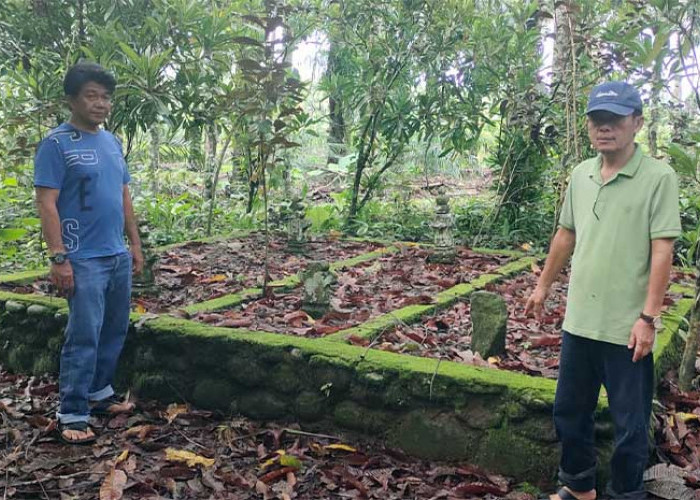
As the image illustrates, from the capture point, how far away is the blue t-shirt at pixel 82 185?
367cm

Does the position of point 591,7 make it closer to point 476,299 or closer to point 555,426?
point 476,299

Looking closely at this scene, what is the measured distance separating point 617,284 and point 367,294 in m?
2.95

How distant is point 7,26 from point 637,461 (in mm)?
6345

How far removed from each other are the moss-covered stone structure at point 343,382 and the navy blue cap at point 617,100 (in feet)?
4.23

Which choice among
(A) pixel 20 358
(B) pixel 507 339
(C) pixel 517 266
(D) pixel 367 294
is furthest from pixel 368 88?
(A) pixel 20 358

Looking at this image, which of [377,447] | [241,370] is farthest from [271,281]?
[377,447]

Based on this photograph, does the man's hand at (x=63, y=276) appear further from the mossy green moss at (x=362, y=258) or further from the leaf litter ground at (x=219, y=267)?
the mossy green moss at (x=362, y=258)

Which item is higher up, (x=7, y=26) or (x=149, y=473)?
(x=7, y=26)

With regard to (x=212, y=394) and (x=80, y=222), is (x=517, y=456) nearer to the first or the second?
(x=212, y=394)

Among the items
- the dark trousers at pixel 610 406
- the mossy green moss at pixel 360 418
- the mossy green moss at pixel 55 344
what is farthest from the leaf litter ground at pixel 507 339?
the mossy green moss at pixel 55 344

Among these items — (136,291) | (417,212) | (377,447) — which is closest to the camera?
(377,447)

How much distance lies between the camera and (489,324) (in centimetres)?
410

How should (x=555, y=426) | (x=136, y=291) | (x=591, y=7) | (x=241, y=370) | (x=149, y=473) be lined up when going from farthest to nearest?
(x=591, y=7)
(x=136, y=291)
(x=241, y=370)
(x=149, y=473)
(x=555, y=426)

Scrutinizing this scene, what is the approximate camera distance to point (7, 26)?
6562mm
